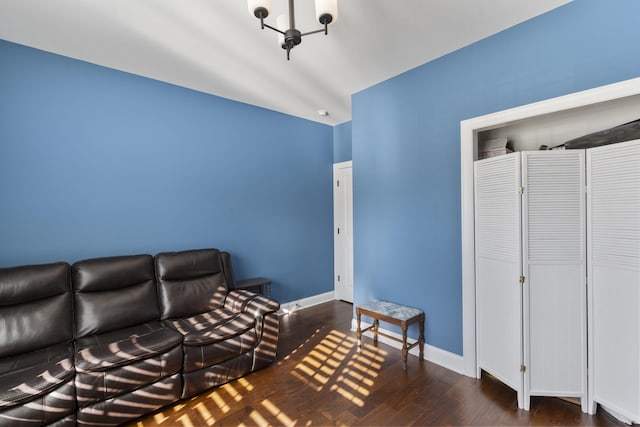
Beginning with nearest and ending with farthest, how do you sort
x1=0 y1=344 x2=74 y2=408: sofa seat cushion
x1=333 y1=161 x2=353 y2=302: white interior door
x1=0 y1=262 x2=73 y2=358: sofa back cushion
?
1. x1=0 y1=344 x2=74 y2=408: sofa seat cushion
2. x1=0 y1=262 x2=73 y2=358: sofa back cushion
3. x1=333 y1=161 x2=353 y2=302: white interior door

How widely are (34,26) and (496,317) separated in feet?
13.4

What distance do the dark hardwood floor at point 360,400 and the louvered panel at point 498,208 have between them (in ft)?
3.46

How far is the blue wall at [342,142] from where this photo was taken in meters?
4.44

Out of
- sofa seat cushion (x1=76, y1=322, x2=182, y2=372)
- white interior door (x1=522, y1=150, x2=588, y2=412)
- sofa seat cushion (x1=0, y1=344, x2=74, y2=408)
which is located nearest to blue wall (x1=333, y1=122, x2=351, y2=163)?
white interior door (x1=522, y1=150, x2=588, y2=412)

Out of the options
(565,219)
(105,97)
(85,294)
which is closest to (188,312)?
(85,294)

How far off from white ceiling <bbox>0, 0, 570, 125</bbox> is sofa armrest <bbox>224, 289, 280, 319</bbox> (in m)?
2.20

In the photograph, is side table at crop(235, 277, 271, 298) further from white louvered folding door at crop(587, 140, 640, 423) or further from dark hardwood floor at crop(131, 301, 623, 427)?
white louvered folding door at crop(587, 140, 640, 423)

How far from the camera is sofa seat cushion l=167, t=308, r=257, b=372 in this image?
7.11 feet

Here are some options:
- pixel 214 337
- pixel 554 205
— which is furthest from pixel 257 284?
pixel 554 205

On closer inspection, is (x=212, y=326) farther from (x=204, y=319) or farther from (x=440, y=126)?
(x=440, y=126)

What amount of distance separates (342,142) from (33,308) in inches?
153

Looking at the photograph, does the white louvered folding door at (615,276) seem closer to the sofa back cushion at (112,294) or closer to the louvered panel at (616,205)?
the louvered panel at (616,205)

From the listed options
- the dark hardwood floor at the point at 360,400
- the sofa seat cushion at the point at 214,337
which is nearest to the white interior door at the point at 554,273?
the dark hardwood floor at the point at 360,400

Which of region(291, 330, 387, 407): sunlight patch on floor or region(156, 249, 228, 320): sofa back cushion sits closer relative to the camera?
region(291, 330, 387, 407): sunlight patch on floor
